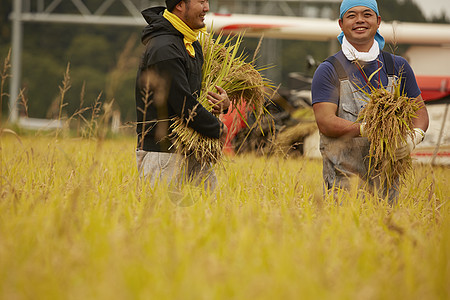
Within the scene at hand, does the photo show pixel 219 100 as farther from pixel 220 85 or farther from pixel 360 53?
pixel 360 53

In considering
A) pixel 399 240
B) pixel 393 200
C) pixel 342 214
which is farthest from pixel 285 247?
pixel 393 200

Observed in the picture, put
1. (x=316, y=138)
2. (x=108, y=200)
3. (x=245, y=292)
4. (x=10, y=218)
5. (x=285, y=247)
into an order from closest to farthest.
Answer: (x=245, y=292), (x=285, y=247), (x=10, y=218), (x=108, y=200), (x=316, y=138)

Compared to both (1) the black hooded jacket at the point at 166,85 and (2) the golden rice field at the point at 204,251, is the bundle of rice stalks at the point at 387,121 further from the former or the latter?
(1) the black hooded jacket at the point at 166,85

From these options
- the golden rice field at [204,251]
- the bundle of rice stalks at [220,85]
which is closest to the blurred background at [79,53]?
the bundle of rice stalks at [220,85]

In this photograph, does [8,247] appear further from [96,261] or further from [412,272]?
[412,272]

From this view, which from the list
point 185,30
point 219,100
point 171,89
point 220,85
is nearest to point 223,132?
point 219,100

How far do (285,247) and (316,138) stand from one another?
5184 millimetres

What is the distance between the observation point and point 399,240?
2246mm

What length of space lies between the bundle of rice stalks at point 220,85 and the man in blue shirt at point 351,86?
1.33ft

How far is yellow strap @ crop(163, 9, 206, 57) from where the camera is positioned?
10.2 ft

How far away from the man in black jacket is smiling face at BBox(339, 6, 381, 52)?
33.9 inches

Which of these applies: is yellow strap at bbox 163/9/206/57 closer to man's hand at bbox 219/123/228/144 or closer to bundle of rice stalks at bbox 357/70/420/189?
man's hand at bbox 219/123/228/144

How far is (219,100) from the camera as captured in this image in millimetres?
3193

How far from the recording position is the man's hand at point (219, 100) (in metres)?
→ 3.19
